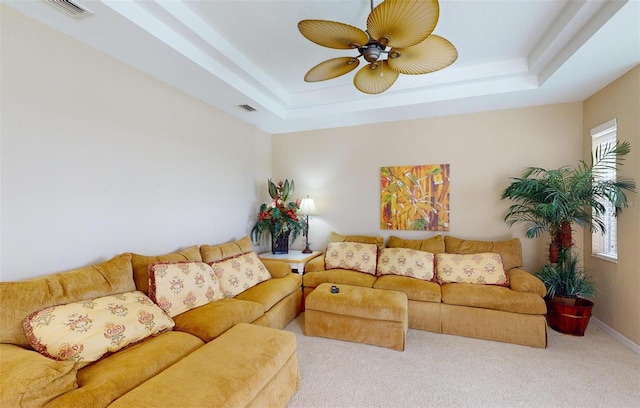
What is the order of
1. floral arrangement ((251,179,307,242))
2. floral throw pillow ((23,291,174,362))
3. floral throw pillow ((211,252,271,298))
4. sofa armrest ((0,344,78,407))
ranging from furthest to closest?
floral arrangement ((251,179,307,242)) < floral throw pillow ((211,252,271,298)) < floral throw pillow ((23,291,174,362)) < sofa armrest ((0,344,78,407))

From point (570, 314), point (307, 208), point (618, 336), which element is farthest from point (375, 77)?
point (618, 336)

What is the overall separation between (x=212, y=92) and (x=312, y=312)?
2625mm

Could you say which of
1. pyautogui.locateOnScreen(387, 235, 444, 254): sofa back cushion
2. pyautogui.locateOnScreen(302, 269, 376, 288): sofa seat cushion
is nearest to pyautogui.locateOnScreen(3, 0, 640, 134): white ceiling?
pyautogui.locateOnScreen(387, 235, 444, 254): sofa back cushion

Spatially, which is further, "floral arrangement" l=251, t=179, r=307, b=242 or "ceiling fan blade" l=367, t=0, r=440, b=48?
"floral arrangement" l=251, t=179, r=307, b=242

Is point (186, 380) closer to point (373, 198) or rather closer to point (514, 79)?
point (373, 198)

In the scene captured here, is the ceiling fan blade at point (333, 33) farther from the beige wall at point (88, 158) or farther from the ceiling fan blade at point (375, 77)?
the beige wall at point (88, 158)

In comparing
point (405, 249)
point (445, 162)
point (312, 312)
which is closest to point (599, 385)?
point (405, 249)

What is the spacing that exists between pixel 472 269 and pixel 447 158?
1542mm

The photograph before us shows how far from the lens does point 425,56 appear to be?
1.86 meters

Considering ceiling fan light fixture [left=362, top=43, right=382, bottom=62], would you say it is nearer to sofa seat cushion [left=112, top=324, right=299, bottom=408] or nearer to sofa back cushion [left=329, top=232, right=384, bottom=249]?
sofa seat cushion [left=112, top=324, right=299, bottom=408]

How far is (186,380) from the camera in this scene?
1.40m

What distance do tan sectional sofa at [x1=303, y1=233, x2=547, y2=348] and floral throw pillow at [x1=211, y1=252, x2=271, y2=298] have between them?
667 millimetres

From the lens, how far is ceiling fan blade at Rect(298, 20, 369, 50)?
1.58 m

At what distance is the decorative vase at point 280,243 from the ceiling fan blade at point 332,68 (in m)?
2.48
